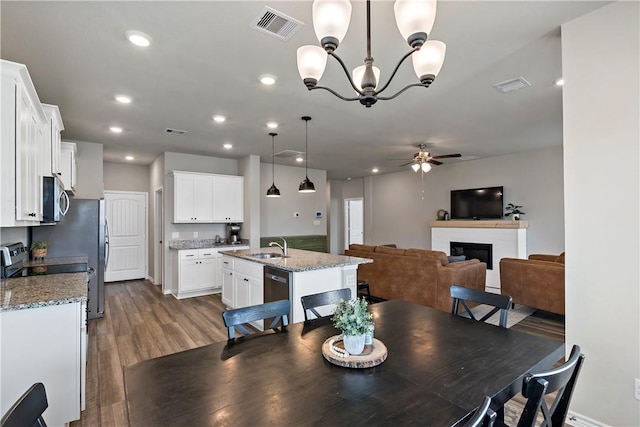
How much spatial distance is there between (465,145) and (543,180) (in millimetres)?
1824

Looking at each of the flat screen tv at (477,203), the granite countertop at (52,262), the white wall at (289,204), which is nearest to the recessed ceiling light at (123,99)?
the granite countertop at (52,262)

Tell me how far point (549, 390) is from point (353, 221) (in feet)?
33.1

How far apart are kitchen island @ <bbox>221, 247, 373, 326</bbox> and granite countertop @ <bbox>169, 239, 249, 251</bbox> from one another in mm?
1492

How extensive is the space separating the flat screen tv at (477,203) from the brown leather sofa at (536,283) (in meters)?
2.31

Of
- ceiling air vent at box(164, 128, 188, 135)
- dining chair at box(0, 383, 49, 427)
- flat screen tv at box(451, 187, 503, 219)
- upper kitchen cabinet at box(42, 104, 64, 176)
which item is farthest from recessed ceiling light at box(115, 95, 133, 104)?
flat screen tv at box(451, 187, 503, 219)

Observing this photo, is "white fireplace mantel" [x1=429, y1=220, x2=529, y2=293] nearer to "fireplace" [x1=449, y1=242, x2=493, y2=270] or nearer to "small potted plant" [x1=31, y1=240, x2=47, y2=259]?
"fireplace" [x1=449, y1=242, x2=493, y2=270]

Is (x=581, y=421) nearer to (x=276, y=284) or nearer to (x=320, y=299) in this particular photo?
(x=320, y=299)

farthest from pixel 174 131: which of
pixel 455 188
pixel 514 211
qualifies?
pixel 514 211

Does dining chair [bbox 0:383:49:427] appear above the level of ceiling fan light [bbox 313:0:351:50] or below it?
below

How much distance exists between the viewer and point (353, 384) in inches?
50.8

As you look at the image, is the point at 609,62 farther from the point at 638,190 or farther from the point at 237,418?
the point at 237,418

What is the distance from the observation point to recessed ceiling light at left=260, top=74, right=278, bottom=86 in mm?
3004

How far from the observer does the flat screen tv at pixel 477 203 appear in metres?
6.85

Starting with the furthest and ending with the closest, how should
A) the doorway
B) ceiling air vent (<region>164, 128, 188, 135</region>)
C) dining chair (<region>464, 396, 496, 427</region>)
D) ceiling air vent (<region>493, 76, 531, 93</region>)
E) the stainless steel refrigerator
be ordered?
the doorway < ceiling air vent (<region>164, 128, 188, 135</region>) < the stainless steel refrigerator < ceiling air vent (<region>493, 76, 531, 93</region>) < dining chair (<region>464, 396, 496, 427</region>)
